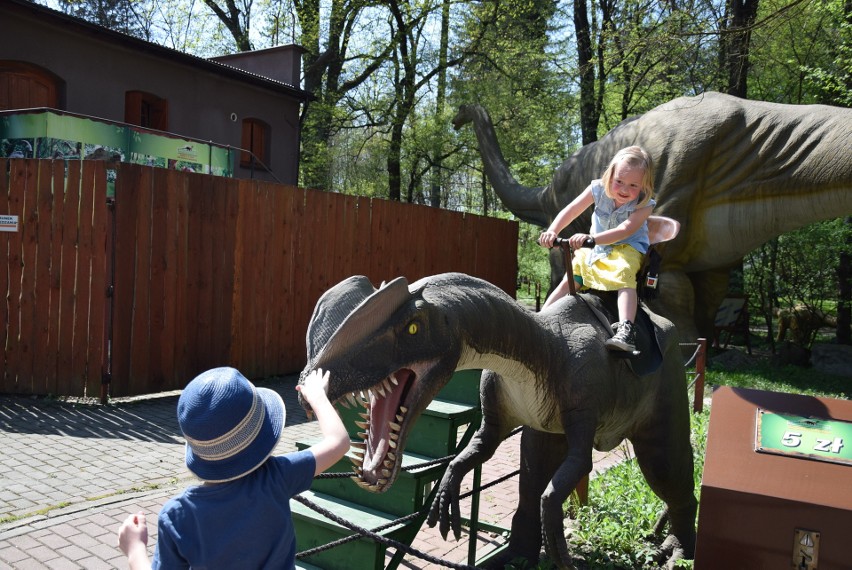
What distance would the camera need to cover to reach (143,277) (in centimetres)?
778

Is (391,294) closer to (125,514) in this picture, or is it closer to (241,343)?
(125,514)

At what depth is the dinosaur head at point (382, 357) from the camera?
206 cm

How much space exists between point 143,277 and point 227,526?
650cm

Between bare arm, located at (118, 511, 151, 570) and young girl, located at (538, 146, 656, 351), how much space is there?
177 centimetres

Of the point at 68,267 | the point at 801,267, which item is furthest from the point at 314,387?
the point at 801,267

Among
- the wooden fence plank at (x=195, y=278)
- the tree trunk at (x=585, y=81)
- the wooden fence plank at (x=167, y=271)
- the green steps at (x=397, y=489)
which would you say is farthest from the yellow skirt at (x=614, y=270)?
the tree trunk at (x=585, y=81)

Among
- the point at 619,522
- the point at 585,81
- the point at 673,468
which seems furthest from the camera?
the point at 585,81

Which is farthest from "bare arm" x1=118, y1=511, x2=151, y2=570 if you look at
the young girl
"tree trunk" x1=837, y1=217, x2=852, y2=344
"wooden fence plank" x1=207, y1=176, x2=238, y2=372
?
"tree trunk" x1=837, y1=217, x2=852, y2=344

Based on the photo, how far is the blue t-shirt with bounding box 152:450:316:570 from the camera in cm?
180

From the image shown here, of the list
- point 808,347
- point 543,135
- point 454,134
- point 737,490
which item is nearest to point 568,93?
point 543,135

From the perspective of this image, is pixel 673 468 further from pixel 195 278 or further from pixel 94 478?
pixel 195 278

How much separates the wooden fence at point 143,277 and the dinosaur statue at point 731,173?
151 inches

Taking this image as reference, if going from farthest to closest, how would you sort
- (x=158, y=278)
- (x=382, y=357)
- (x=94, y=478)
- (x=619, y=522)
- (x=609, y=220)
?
(x=158, y=278) → (x=94, y=478) → (x=619, y=522) → (x=609, y=220) → (x=382, y=357)

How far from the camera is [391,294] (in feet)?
7.00
